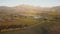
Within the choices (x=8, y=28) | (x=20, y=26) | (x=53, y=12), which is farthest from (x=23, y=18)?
(x=53, y=12)

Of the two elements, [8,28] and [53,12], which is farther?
[53,12]

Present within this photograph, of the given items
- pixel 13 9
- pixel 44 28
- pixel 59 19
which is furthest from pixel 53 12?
pixel 13 9

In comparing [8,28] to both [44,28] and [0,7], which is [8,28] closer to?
[0,7]

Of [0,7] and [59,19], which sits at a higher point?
[0,7]

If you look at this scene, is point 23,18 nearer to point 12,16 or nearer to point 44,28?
point 12,16

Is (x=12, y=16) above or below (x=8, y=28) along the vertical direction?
above

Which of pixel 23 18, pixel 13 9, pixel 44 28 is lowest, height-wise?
pixel 44 28

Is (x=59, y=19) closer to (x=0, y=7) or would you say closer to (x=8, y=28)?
(x=8, y=28)

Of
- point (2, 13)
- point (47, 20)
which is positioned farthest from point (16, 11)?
point (47, 20)
